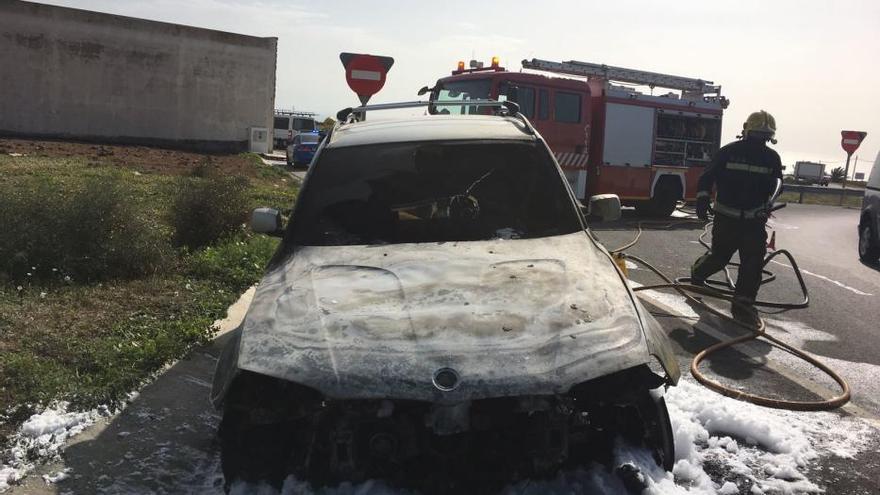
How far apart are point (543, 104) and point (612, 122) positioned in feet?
7.24

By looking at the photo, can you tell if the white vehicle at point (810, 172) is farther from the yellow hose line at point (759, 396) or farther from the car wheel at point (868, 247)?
the yellow hose line at point (759, 396)

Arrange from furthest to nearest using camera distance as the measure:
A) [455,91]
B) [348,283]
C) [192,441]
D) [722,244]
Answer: [455,91], [722,244], [192,441], [348,283]

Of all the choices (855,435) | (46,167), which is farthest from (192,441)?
(46,167)

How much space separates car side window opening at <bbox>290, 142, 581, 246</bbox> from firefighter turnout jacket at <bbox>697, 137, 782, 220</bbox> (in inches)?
131

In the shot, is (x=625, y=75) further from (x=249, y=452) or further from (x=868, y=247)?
(x=249, y=452)

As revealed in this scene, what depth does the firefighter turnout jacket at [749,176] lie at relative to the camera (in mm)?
7105

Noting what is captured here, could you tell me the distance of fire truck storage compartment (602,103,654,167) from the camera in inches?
640

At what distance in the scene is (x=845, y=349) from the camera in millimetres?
6363

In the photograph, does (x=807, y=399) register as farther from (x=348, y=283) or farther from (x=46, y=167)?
(x=46, y=167)

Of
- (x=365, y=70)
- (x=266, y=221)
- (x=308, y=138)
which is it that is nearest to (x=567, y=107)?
(x=365, y=70)

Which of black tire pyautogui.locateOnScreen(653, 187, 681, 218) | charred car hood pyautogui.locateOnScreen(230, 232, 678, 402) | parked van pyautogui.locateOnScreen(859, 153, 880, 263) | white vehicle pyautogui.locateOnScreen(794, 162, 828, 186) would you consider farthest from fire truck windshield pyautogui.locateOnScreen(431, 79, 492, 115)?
white vehicle pyautogui.locateOnScreen(794, 162, 828, 186)

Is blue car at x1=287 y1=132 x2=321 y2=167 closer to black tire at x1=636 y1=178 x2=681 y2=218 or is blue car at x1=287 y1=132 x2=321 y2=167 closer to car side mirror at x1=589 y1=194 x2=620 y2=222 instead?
black tire at x1=636 y1=178 x2=681 y2=218

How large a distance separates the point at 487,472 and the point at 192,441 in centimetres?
180

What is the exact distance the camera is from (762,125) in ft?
23.1
